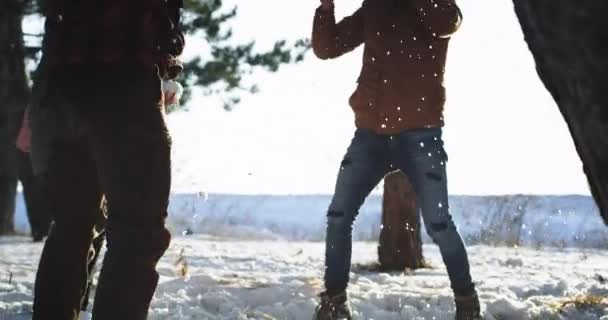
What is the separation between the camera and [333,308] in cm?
329

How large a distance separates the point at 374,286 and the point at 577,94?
3099 mm

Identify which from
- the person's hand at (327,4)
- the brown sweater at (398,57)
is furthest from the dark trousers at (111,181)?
the person's hand at (327,4)

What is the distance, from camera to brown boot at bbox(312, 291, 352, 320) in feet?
10.8

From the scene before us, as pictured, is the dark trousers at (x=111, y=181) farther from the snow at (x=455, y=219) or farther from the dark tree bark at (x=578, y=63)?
the snow at (x=455, y=219)

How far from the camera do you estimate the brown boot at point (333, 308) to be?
3.28 metres

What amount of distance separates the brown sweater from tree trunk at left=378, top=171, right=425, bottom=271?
260 centimetres

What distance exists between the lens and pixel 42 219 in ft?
31.7

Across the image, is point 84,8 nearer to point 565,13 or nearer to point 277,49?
point 565,13

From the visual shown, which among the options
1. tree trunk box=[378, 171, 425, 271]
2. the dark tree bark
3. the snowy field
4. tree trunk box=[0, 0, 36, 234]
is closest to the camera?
the dark tree bark

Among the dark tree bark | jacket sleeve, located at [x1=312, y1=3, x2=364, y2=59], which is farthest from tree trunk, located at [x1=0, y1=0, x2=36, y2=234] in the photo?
the dark tree bark

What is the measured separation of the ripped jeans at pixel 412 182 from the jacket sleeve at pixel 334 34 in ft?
1.43

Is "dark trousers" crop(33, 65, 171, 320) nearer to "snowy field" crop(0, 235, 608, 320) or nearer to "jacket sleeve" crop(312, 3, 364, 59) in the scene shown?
"snowy field" crop(0, 235, 608, 320)

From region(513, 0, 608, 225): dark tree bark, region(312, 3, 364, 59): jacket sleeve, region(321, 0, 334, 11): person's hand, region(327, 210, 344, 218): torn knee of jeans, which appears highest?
region(321, 0, 334, 11): person's hand

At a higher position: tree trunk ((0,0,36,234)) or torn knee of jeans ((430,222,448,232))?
tree trunk ((0,0,36,234))
